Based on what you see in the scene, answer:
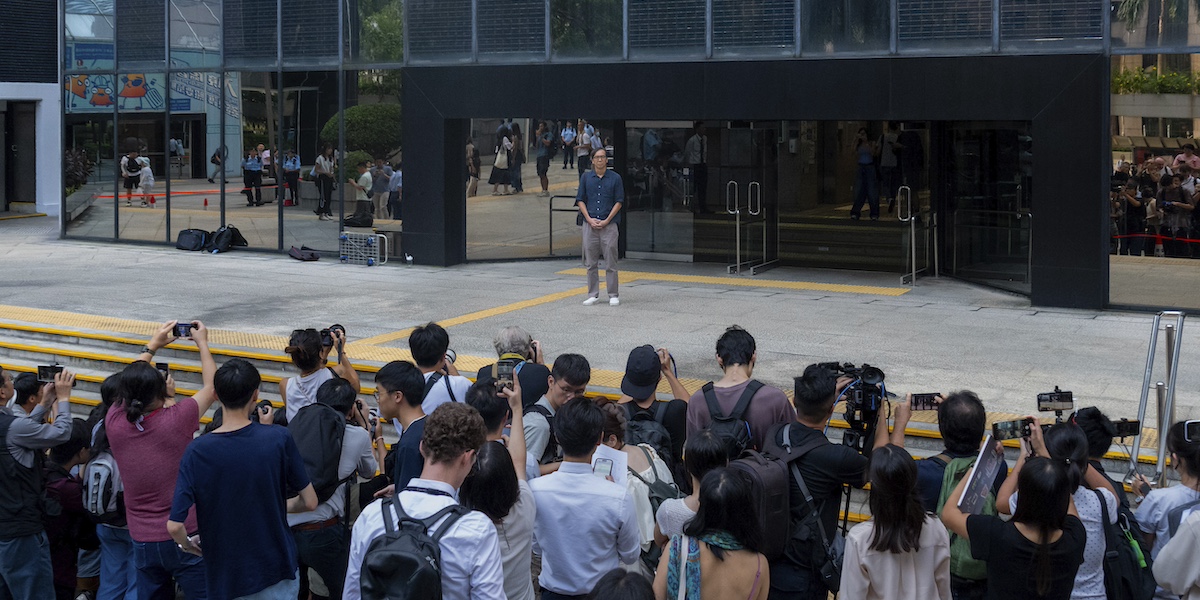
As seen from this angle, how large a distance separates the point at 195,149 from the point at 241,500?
1581cm

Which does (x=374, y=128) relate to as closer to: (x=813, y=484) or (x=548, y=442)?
(x=548, y=442)

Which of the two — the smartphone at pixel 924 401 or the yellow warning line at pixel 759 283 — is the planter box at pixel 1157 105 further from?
the smartphone at pixel 924 401

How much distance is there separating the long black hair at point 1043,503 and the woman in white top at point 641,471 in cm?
150

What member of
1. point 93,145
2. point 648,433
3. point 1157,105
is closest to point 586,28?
point 1157,105

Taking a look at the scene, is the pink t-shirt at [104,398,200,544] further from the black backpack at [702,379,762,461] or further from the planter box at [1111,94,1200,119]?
the planter box at [1111,94,1200,119]

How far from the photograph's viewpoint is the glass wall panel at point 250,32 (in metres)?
18.8

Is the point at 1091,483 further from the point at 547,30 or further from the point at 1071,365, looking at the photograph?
the point at 547,30

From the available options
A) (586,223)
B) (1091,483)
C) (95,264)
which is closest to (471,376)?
(586,223)

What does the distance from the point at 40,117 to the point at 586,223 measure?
18.3 metres

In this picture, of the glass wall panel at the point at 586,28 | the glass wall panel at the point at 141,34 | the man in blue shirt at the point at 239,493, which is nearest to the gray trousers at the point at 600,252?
the glass wall panel at the point at 586,28

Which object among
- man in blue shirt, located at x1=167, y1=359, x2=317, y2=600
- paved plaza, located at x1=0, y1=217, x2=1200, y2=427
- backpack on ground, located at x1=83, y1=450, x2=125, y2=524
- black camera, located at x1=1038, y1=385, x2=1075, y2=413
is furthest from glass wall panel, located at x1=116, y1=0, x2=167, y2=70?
black camera, located at x1=1038, y1=385, x2=1075, y2=413

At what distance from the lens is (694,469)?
15.3 feet

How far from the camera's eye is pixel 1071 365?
10523 millimetres

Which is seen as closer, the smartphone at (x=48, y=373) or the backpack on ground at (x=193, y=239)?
the smartphone at (x=48, y=373)
